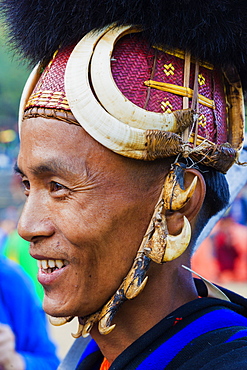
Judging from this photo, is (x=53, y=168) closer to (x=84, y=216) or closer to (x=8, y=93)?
(x=84, y=216)

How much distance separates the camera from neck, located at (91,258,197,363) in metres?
2.08

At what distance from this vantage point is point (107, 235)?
198 cm

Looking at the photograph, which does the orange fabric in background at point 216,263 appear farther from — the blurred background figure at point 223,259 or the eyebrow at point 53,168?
the eyebrow at point 53,168

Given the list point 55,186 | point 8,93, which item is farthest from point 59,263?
point 8,93

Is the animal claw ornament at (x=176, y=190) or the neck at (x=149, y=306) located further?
the neck at (x=149, y=306)

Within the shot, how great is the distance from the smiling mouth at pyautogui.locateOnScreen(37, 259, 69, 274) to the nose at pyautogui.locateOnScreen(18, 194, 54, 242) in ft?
0.39

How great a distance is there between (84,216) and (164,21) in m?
0.88

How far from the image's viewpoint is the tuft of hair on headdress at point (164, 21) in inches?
79.3

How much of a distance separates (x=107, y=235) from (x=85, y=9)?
948 millimetres

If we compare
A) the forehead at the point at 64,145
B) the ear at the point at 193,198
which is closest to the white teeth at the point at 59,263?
the forehead at the point at 64,145

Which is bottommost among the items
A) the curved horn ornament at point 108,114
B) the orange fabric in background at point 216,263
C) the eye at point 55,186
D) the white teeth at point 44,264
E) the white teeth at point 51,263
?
Answer: the orange fabric in background at point 216,263

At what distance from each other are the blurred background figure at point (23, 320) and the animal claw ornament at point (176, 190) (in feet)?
6.38

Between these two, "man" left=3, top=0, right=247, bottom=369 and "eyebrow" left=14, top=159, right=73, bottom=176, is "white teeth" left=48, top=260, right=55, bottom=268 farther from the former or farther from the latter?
"eyebrow" left=14, top=159, right=73, bottom=176

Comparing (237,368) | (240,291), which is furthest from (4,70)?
(237,368)
